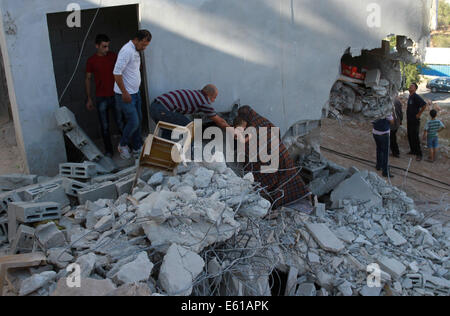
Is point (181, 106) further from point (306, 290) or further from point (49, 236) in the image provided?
point (306, 290)

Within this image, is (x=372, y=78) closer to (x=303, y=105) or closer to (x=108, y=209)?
(x=303, y=105)

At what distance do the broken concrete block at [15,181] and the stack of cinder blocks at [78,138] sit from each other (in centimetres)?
64

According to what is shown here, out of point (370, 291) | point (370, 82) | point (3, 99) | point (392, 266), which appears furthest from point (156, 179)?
point (370, 82)

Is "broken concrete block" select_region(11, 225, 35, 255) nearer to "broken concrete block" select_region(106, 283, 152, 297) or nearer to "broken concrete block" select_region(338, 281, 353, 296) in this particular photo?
"broken concrete block" select_region(106, 283, 152, 297)

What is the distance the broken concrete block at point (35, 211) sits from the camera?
4441 millimetres

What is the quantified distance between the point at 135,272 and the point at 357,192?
15.3 feet

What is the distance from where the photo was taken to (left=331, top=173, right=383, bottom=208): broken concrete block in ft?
23.4

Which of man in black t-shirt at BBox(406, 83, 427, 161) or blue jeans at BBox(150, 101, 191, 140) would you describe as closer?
blue jeans at BBox(150, 101, 191, 140)

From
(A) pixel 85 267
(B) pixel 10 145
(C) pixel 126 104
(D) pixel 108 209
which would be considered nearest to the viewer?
(A) pixel 85 267

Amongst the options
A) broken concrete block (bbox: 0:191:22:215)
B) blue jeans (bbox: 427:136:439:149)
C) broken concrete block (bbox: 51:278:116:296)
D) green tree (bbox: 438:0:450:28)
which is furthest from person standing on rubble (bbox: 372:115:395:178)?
green tree (bbox: 438:0:450:28)

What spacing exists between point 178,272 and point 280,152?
3.27 m

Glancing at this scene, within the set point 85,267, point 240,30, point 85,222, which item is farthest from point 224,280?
point 240,30

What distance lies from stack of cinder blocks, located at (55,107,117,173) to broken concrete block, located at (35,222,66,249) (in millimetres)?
1650

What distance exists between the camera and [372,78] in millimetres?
8211
